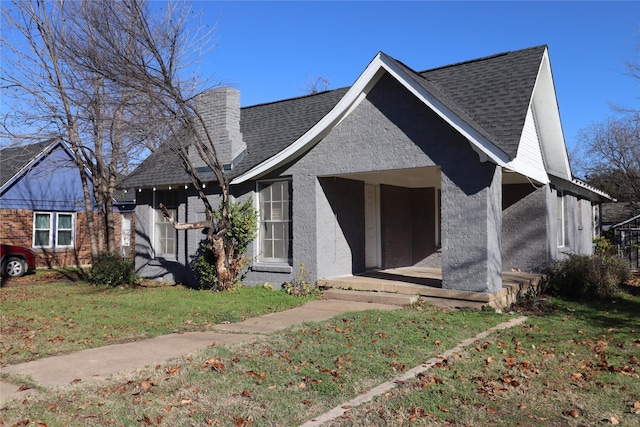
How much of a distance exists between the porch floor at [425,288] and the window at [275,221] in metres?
1.56

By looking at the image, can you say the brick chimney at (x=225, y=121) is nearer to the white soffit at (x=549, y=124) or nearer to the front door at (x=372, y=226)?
the front door at (x=372, y=226)

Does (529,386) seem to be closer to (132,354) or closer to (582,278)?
(132,354)

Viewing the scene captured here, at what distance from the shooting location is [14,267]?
1850 centimetres

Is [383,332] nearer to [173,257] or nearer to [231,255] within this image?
[231,255]

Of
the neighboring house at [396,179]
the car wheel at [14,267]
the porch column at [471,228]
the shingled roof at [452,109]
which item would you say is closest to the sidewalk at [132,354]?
the porch column at [471,228]

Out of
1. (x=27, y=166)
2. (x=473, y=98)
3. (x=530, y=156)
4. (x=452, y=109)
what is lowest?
(x=530, y=156)

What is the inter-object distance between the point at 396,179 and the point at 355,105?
9.48ft

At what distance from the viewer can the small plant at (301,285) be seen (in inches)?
460

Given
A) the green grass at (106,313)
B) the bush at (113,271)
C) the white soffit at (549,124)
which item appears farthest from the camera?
→ the bush at (113,271)

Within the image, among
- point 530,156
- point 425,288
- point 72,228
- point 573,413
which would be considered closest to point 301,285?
point 425,288

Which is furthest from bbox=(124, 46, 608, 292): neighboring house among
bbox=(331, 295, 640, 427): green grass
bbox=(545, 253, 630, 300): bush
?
bbox=(331, 295, 640, 427): green grass

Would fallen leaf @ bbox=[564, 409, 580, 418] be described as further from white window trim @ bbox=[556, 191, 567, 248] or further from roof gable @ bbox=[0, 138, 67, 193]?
roof gable @ bbox=[0, 138, 67, 193]

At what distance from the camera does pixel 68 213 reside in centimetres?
2350

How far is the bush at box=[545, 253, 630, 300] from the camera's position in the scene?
11.3 m
